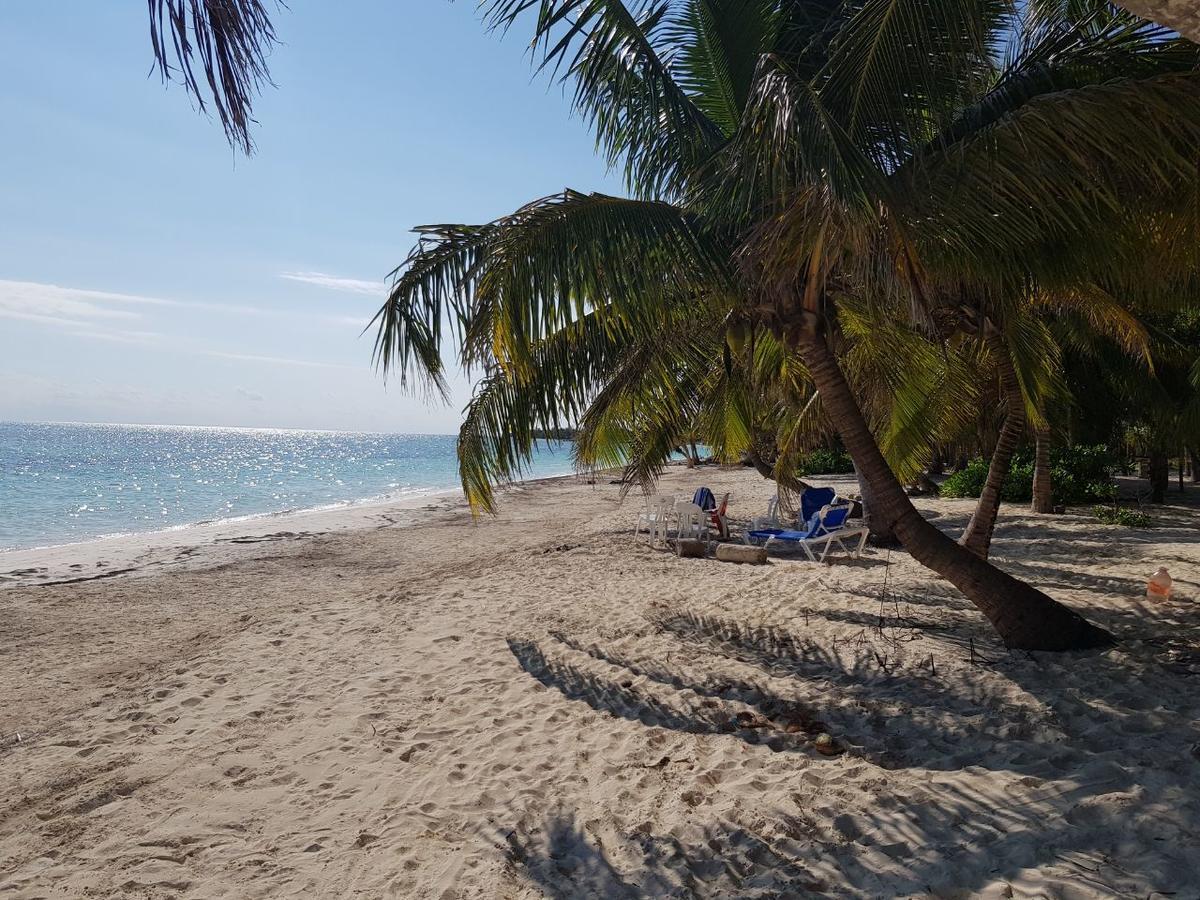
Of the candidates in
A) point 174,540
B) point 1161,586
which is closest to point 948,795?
point 1161,586

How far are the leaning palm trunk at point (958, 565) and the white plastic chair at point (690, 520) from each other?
632cm

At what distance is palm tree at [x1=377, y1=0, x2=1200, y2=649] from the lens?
3875mm

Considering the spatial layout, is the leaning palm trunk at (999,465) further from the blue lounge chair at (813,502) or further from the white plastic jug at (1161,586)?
the blue lounge chair at (813,502)

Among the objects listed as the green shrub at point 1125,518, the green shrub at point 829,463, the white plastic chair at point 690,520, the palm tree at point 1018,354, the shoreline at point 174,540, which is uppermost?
the palm tree at point 1018,354

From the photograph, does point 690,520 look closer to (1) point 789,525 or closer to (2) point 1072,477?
(1) point 789,525

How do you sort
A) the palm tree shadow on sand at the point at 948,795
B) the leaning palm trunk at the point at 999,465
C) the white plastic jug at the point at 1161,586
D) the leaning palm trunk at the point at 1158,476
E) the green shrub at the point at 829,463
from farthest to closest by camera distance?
the green shrub at the point at 829,463, the leaning palm trunk at the point at 1158,476, the leaning palm trunk at the point at 999,465, the white plastic jug at the point at 1161,586, the palm tree shadow on sand at the point at 948,795

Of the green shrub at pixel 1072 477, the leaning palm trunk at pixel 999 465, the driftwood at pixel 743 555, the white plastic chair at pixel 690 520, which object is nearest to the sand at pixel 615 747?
the leaning palm trunk at pixel 999 465

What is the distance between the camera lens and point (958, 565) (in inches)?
204

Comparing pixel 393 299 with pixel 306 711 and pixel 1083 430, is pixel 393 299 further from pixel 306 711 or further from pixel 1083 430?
Answer: pixel 1083 430

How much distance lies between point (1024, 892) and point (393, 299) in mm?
4722

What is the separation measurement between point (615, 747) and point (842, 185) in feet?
10.8

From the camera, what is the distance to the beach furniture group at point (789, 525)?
9.78 meters

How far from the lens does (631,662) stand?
5.71m

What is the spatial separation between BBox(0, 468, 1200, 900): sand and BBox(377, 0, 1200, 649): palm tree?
54.8 inches
